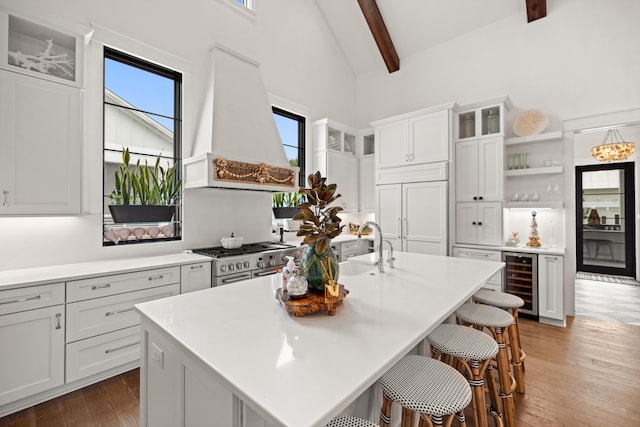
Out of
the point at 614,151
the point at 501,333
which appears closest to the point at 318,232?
the point at 501,333

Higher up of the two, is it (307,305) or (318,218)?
(318,218)

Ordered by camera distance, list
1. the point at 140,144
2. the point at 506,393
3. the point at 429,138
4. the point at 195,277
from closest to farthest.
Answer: the point at 506,393 < the point at 195,277 < the point at 140,144 < the point at 429,138

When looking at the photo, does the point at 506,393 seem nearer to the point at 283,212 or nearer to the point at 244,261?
the point at 244,261

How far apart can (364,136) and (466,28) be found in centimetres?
227

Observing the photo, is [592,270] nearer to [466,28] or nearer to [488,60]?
[488,60]

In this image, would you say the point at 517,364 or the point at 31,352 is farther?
the point at 517,364

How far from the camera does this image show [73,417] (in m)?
1.97

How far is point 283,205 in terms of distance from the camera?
4.51m

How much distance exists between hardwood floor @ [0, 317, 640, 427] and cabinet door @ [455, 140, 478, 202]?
77.8 inches

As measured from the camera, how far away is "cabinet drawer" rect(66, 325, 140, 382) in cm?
217

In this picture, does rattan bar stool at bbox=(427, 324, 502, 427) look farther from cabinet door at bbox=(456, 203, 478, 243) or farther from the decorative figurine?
the decorative figurine

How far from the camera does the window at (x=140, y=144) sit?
285cm

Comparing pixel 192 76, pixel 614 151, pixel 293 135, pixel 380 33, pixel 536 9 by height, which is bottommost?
pixel 614 151

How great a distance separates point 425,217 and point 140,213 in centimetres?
363
